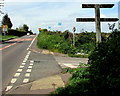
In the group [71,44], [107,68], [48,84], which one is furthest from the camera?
[71,44]

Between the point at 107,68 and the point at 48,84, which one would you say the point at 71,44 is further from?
the point at 107,68

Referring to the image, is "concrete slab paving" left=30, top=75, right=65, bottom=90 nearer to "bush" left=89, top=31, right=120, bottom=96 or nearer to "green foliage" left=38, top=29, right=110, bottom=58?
"bush" left=89, top=31, right=120, bottom=96

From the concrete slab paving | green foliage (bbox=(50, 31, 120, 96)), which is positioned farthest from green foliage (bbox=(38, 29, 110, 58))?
green foliage (bbox=(50, 31, 120, 96))

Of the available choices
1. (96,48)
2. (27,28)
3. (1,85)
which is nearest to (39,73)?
(1,85)

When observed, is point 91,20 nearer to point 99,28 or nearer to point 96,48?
point 99,28

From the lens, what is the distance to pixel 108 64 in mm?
4598

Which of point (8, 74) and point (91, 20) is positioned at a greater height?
point (91, 20)

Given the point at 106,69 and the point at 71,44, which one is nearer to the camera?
the point at 106,69

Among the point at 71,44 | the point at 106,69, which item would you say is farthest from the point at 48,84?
the point at 71,44

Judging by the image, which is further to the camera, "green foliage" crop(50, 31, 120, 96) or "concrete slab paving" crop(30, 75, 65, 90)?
"concrete slab paving" crop(30, 75, 65, 90)

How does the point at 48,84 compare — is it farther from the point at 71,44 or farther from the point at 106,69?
the point at 71,44

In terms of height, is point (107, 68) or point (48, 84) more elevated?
point (107, 68)

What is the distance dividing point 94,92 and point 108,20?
3.85 m

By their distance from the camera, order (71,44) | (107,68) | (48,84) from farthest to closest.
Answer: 1. (71,44)
2. (48,84)
3. (107,68)
